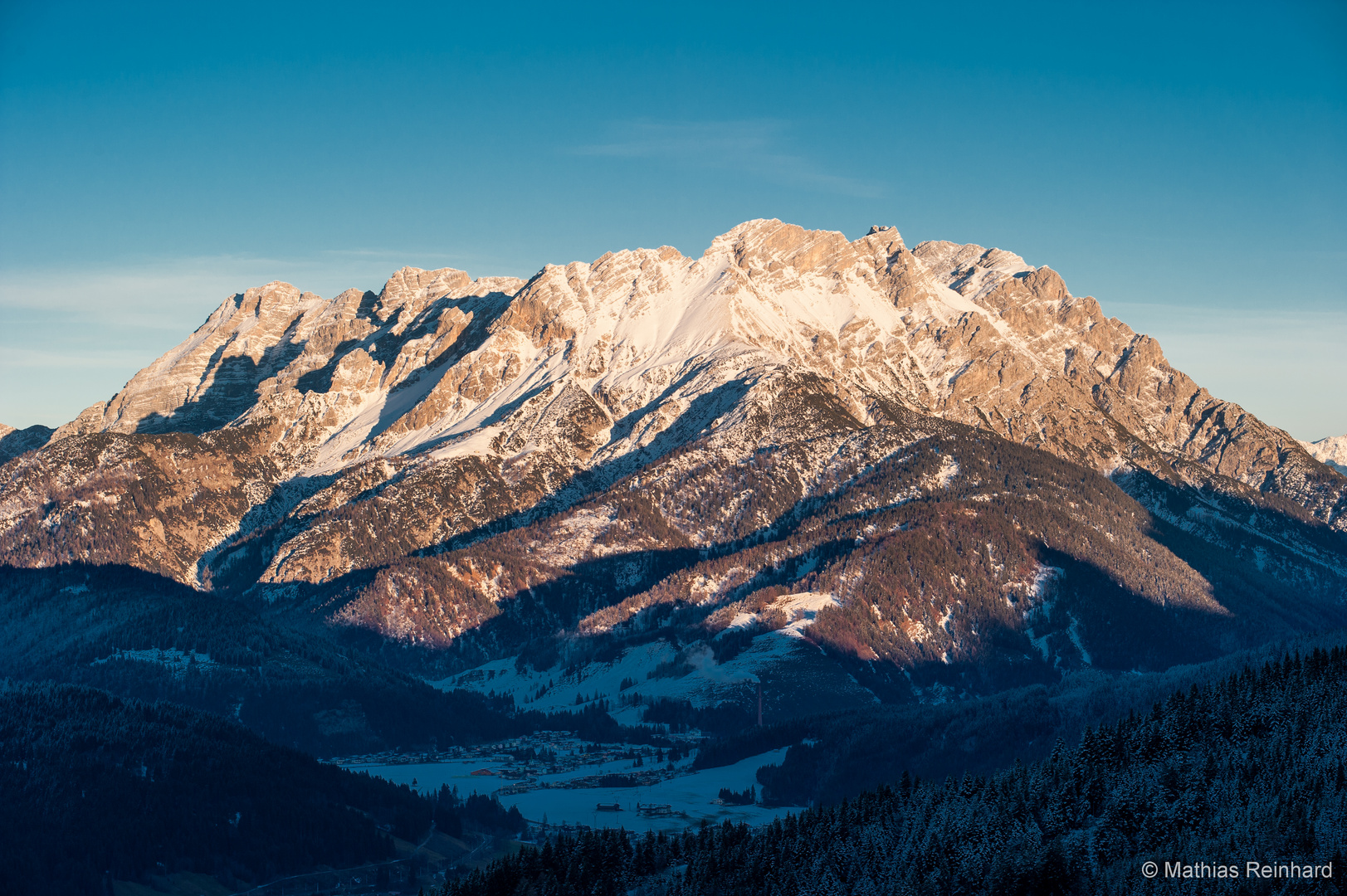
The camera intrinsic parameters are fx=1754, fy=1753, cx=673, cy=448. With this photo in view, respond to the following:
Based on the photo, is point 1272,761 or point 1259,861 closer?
point 1259,861

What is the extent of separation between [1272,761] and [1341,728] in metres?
9.10

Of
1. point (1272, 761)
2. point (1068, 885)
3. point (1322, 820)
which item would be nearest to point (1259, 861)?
point (1322, 820)

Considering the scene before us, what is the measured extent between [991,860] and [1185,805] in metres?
21.8

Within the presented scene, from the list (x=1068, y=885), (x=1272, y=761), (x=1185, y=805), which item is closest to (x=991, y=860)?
(x=1068, y=885)

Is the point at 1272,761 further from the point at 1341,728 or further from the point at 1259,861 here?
the point at 1259,861

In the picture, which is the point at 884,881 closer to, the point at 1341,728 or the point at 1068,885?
the point at 1068,885

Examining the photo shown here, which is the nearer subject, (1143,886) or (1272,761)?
(1143,886)

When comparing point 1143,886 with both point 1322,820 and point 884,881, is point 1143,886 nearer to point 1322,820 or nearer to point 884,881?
point 1322,820

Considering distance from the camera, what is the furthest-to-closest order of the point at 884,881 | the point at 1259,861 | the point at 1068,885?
the point at 884,881 < the point at 1068,885 < the point at 1259,861

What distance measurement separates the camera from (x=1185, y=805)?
616 ft

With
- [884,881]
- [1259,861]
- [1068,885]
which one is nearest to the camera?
[1259,861]

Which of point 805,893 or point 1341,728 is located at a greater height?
point 1341,728

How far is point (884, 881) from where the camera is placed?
634ft

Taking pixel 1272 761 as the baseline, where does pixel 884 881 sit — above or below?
below
